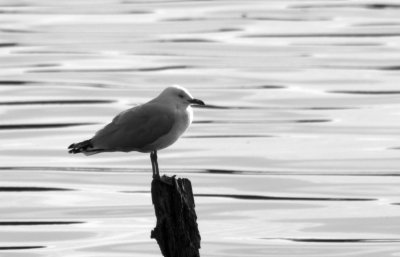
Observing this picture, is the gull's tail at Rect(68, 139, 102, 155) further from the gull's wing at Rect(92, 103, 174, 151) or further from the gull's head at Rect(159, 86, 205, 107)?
the gull's head at Rect(159, 86, 205, 107)

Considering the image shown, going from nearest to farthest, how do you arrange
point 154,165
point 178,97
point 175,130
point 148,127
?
point 154,165, point 148,127, point 175,130, point 178,97

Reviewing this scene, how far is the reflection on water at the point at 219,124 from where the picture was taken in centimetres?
1845

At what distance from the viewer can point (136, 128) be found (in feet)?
41.6

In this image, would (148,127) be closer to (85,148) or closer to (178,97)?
(178,97)

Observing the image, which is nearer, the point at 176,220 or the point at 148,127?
the point at 176,220

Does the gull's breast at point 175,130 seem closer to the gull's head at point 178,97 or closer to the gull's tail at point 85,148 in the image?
the gull's head at point 178,97

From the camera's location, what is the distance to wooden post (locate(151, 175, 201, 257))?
441 inches

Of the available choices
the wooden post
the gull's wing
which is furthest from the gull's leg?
the wooden post

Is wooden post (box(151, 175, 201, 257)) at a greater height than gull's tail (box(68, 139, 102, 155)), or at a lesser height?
lesser

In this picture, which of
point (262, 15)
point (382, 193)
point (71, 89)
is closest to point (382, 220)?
point (382, 193)

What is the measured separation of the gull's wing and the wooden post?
1.43 m

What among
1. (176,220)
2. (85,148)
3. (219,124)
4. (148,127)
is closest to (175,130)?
(148,127)

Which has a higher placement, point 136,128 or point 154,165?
point 136,128

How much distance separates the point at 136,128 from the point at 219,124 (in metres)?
12.7
